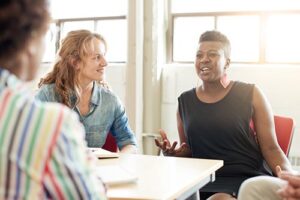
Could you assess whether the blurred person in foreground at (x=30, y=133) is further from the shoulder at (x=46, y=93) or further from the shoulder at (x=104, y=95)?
the shoulder at (x=104, y=95)

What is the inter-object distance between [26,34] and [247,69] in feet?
11.1

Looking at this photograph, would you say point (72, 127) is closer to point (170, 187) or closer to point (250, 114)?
point (170, 187)

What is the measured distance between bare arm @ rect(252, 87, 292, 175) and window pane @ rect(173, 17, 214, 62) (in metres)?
1.98

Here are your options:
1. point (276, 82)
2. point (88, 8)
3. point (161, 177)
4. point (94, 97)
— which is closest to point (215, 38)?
point (94, 97)

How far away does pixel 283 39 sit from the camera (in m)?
3.97

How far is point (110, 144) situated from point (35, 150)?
6.31ft

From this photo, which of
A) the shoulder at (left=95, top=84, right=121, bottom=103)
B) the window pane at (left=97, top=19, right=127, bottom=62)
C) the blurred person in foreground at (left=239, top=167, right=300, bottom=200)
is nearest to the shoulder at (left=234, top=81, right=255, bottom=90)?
the blurred person in foreground at (left=239, top=167, right=300, bottom=200)

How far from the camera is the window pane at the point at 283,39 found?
3.93 metres

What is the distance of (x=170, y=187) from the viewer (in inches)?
57.6

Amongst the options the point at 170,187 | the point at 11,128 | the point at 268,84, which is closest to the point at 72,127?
the point at 11,128

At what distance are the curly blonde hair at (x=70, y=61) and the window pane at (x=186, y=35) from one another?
6.10 feet

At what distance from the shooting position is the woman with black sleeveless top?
2.34 m

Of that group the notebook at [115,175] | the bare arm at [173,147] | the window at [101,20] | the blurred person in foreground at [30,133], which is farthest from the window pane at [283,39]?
the blurred person in foreground at [30,133]

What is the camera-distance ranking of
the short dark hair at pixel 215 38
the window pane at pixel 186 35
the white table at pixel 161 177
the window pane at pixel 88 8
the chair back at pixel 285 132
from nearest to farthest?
the white table at pixel 161 177 < the chair back at pixel 285 132 < the short dark hair at pixel 215 38 < the window pane at pixel 186 35 < the window pane at pixel 88 8
